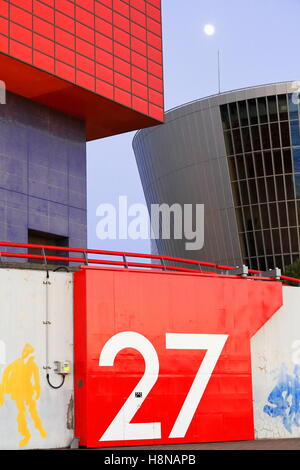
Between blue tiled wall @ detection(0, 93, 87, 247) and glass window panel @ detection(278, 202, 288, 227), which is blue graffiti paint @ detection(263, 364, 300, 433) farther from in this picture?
glass window panel @ detection(278, 202, 288, 227)

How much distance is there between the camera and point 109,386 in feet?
72.8

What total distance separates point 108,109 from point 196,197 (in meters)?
48.1

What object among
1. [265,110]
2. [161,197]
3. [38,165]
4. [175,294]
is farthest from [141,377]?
[161,197]

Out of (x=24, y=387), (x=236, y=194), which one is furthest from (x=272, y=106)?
(x=24, y=387)

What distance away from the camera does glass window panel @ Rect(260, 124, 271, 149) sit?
261 ft

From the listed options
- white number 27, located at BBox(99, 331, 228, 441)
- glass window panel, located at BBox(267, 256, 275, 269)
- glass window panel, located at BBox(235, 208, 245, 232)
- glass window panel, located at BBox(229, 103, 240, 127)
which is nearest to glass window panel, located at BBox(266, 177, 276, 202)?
glass window panel, located at BBox(235, 208, 245, 232)

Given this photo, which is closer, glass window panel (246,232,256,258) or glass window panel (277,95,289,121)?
glass window panel (277,95,289,121)

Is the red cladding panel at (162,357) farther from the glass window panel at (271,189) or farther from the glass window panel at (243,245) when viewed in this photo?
the glass window panel at (243,245)

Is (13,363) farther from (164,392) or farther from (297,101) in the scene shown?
(297,101)

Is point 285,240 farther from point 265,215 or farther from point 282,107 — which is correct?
point 282,107

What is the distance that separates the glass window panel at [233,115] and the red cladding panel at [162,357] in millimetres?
56607

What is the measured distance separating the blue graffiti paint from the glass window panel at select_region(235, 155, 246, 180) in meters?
55.5

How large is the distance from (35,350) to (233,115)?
61.8 metres

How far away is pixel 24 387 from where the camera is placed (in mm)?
21438
